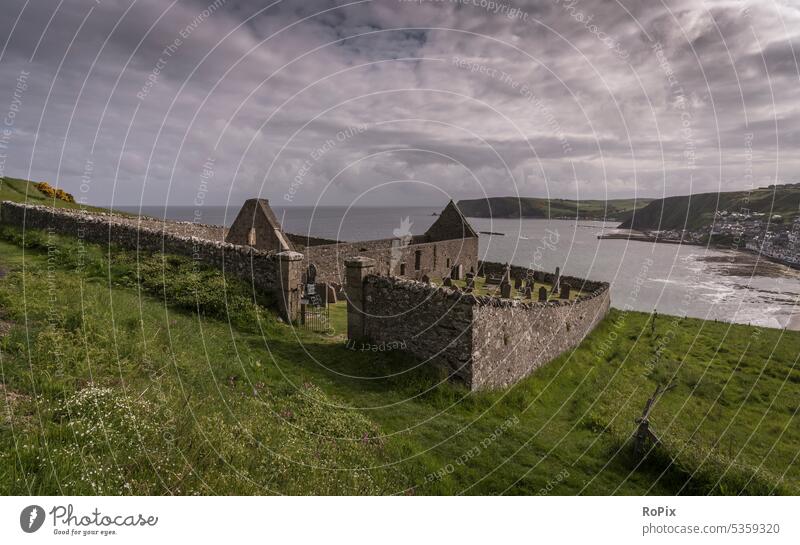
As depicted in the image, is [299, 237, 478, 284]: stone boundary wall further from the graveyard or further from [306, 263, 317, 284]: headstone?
the graveyard

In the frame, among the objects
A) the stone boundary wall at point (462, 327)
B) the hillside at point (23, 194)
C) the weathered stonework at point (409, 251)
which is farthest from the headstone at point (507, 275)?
the hillside at point (23, 194)

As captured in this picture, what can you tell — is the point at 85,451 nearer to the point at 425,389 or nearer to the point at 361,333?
the point at 425,389

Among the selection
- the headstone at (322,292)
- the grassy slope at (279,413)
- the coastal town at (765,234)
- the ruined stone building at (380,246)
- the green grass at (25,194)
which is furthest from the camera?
the coastal town at (765,234)

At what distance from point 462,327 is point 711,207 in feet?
319

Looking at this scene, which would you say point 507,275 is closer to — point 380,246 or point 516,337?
point 380,246

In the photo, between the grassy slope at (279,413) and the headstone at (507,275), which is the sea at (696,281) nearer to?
the headstone at (507,275)

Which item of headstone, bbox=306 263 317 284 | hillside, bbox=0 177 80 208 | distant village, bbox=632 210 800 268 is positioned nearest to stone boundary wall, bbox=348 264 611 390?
headstone, bbox=306 263 317 284

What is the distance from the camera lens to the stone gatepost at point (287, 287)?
1373 cm

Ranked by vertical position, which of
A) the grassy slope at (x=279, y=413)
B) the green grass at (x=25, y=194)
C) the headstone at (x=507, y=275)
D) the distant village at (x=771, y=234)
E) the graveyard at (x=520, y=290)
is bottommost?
the grassy slope at (x=279, y=413)

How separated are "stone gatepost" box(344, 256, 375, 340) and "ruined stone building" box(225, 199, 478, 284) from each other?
5.92m

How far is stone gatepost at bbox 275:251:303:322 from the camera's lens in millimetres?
13734

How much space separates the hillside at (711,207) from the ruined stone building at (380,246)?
64.7ft

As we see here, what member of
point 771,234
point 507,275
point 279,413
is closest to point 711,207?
point 771,234

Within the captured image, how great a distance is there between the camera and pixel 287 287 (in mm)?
13781
